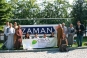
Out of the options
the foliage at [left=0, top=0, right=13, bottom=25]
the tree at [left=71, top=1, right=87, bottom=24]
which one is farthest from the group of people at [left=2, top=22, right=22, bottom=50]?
the tree at [left=71, top=1, right=87, bottom=24]

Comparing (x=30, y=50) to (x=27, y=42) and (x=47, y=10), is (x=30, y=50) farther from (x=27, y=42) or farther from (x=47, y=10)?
(x=47, y=10)

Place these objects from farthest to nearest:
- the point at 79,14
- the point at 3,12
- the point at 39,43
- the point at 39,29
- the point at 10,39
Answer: the point at 79,14 < the point at 3,12 < the point at 39,29 < the point at 39,43 < the point at 10,39

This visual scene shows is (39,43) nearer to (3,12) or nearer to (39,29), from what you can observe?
(39,29)

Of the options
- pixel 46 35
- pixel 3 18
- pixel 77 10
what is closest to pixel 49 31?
pixel 46 35

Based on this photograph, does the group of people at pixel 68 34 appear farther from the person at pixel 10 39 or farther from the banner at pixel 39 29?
the person at pixel 10 39

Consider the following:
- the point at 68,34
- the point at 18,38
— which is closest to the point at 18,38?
the point at 18,38

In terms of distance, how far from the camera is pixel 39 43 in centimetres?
1586

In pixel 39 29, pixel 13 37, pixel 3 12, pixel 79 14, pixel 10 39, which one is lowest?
pixel 10 39

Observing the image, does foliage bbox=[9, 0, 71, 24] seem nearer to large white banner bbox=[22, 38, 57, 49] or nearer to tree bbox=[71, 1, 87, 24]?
tree bbox=[71, 1, 87, 24]

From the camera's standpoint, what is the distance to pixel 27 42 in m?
15.6

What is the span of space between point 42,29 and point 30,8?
22475mm

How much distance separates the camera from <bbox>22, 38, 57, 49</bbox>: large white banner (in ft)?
51.1

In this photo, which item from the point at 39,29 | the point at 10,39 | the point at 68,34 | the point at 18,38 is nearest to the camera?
the point at 18,38

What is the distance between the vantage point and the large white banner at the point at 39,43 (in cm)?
1556
